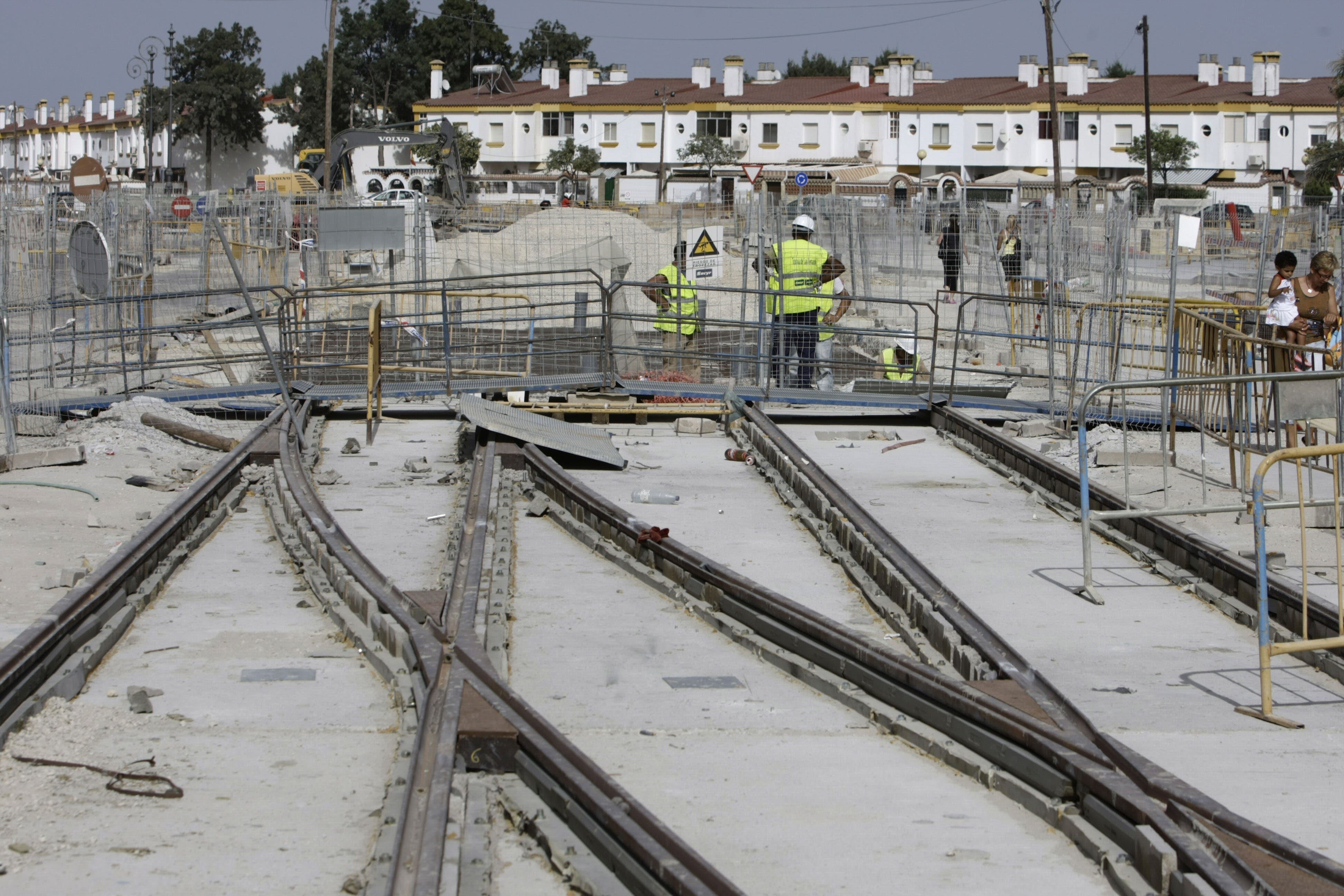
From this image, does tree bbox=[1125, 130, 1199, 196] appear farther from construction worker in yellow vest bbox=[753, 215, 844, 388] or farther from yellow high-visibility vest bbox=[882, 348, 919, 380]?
construction worker in yellow vest bbox=[753, 215, 844, 388]

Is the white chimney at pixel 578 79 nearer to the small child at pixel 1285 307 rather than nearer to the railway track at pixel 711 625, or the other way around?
the small child at pixel 1285 307

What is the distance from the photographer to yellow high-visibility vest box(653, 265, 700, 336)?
64.2 ft

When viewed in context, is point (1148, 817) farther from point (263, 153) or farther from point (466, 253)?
point (263, 153)

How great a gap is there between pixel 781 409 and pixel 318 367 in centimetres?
577

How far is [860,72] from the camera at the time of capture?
84.7 meters

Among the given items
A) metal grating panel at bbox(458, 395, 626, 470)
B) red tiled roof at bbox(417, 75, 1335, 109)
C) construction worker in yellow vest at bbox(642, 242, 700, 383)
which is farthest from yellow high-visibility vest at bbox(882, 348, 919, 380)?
red tiled roof at bbox(417, 75, 1335, 109)

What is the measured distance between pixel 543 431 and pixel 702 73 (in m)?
76.6

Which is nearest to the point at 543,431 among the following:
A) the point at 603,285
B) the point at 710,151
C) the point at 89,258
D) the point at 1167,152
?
the point at 603,285

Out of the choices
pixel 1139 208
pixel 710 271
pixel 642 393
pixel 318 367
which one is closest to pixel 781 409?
pixel 642 393

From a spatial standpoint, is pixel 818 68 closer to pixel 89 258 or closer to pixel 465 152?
pixel 465 152

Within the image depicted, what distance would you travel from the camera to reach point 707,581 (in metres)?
8.58

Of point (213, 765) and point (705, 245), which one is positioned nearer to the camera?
point (213, 765)

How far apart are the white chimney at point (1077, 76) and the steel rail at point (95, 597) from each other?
7664 centimetres

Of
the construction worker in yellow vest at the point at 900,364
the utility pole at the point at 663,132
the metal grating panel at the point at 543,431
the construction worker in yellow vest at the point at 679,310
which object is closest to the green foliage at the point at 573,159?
the utility pole at the point at 663,132
